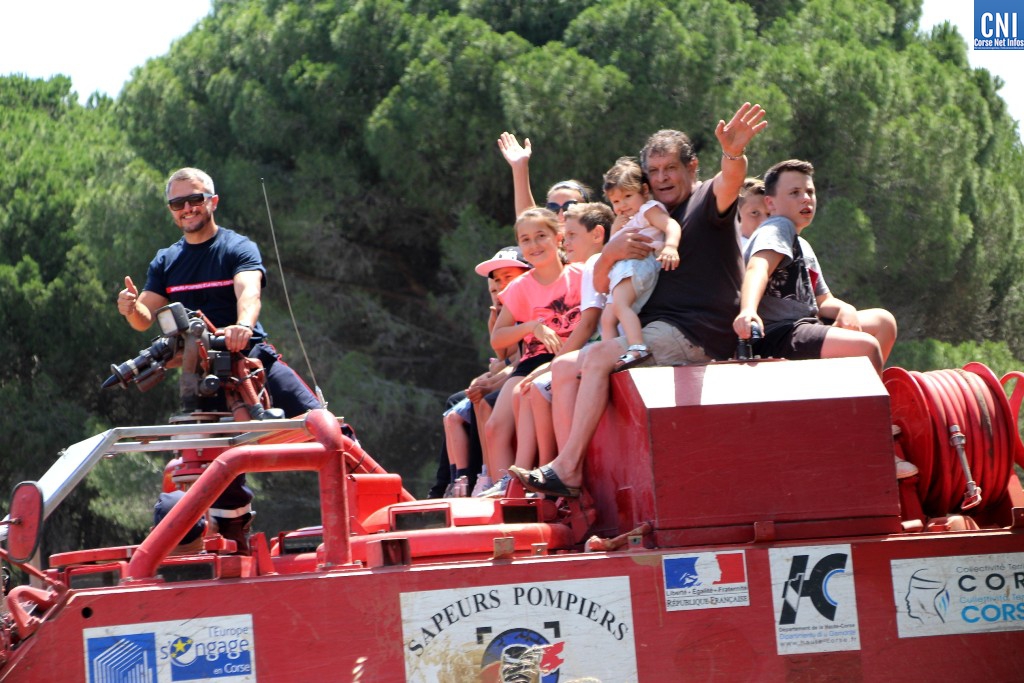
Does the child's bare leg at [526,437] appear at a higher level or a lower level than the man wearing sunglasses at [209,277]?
lower

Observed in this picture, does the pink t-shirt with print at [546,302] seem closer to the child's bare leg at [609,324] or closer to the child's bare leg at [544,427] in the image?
the child's bare leg at [544,427]

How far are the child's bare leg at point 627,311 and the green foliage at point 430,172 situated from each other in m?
9.82

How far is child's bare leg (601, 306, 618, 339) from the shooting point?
5.50 metres

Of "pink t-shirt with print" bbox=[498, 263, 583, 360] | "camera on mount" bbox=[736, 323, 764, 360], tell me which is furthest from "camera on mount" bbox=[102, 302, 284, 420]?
"camera on mount" bbox=[736, 323, 764, 360]

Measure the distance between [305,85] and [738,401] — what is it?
13.4 meters

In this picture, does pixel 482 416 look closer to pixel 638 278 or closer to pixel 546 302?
pixel 546 302

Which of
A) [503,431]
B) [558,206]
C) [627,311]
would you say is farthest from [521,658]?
[558,206]

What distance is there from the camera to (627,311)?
532 centimetres

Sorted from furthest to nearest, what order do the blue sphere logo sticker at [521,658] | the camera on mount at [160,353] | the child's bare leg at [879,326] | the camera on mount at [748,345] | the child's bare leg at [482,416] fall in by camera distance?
the child's bare leg at [482,416] < the child's bare leg at [879,326] < the camera on mount at [160,353] < the camera on mount at [748,345] < the blue sphere logo sticker at [521,658]

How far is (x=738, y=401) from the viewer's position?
4461mm

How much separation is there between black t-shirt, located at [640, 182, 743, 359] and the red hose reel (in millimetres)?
735

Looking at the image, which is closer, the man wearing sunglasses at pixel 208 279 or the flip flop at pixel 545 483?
the flip flop at pixel 545 483

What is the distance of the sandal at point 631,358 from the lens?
16.3 feet

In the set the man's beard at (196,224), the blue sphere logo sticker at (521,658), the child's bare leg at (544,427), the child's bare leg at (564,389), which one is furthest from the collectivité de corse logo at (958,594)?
the man's beard at (196,224)
